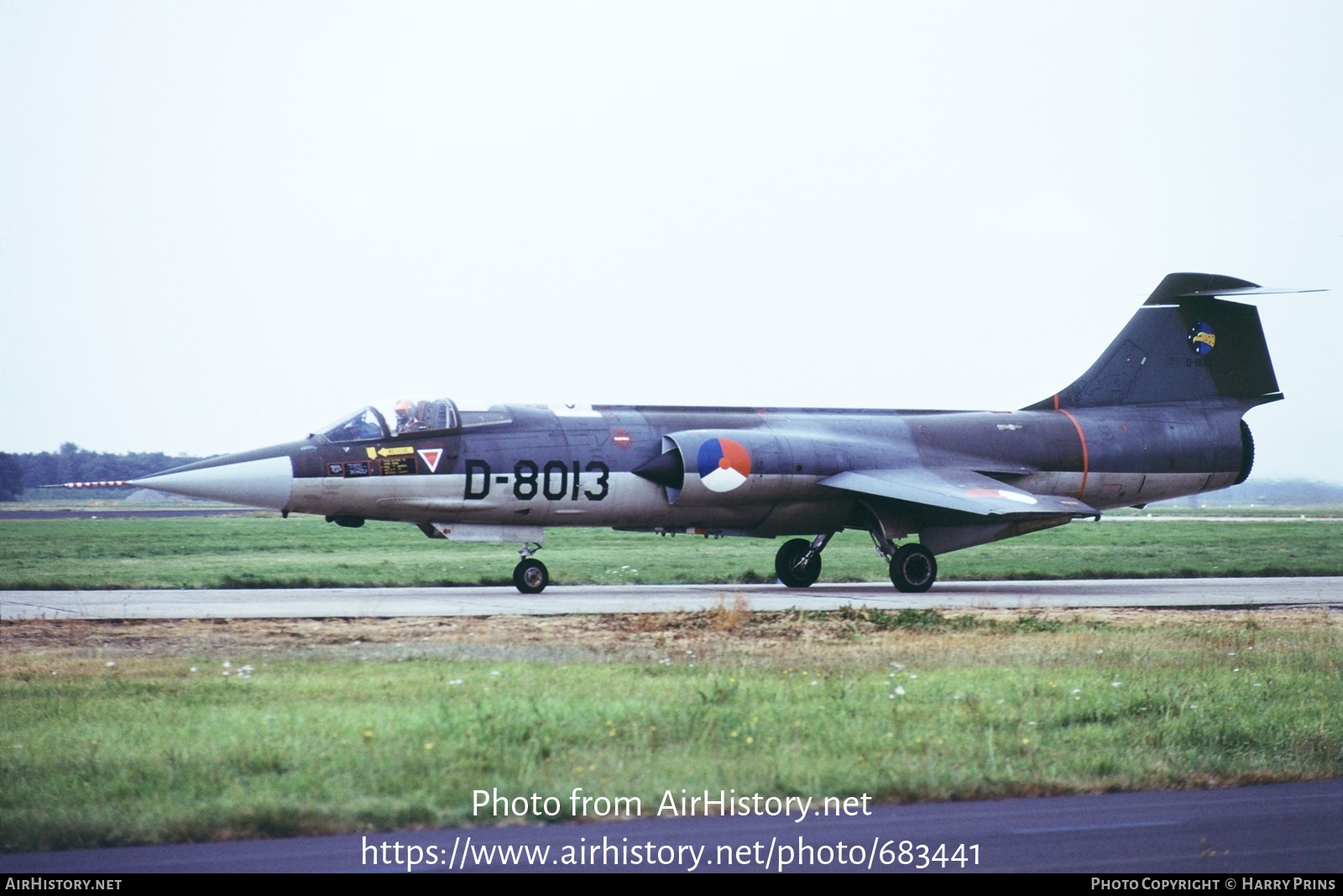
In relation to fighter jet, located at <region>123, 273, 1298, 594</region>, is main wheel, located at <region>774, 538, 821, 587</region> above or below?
below

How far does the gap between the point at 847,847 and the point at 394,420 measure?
49.1 feet

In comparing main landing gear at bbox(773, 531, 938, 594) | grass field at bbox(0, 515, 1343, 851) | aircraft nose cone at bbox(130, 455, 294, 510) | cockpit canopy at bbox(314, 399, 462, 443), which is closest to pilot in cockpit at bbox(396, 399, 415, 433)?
cockpit canopy at bbox(314, 399, 462, 443)

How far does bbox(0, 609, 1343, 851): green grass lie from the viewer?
7.02 meters

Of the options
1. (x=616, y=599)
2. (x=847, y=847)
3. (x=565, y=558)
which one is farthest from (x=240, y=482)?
(x=847, y=847)

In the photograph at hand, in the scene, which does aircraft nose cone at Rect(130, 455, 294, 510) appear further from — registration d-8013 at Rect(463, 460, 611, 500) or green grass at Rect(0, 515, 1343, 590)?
green grass at Rect(0, 515, 1343, 590)

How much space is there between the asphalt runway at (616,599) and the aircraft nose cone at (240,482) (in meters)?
1.46

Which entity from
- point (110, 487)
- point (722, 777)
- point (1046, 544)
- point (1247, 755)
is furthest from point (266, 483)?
point (1046, 544)

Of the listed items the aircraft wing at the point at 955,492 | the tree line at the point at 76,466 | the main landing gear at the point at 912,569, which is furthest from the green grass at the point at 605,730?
the tree line at the point at 76,466

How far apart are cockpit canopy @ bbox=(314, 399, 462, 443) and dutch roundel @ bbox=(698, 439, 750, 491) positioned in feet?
13.3

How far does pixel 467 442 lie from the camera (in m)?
20.5

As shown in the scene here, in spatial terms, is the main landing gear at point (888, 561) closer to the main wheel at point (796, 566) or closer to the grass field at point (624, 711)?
the main wheel at point (796, 566)

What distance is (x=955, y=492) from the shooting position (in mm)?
22188

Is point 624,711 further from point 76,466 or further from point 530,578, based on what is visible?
point 76,466

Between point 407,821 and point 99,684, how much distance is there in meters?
4.72
